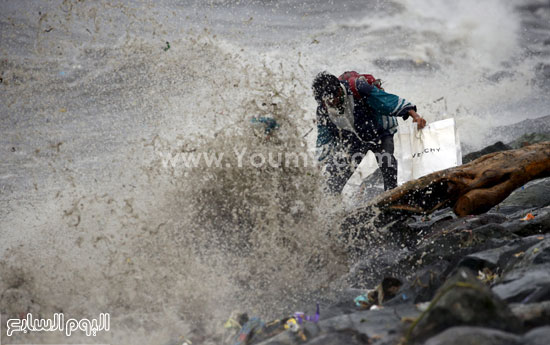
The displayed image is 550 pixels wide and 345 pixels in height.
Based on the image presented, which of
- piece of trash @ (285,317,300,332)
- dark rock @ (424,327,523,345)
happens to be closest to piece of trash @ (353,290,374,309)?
piece of trash @ (285,317,300,332)

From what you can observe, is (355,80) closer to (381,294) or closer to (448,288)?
(381,294)

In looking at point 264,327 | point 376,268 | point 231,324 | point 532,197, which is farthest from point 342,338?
point 532,197

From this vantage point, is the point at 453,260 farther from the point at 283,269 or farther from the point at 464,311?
the point at 464,311

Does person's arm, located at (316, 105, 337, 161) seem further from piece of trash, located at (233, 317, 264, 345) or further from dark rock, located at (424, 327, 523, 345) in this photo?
dark rock, located at (424, 327, 523, 345)

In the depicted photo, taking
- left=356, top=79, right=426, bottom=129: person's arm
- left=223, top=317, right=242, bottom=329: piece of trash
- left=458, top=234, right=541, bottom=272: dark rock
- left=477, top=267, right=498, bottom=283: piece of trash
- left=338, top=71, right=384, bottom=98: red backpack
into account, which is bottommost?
left=223, top=317, right=242, bottom=329: piece of trash

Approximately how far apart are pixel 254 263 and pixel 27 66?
1444 cm

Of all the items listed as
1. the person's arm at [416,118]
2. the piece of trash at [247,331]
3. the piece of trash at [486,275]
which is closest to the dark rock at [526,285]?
the piece of trash at [486,275]

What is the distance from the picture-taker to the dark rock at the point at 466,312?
4.67 ft

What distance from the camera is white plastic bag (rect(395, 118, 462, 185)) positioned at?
484 centimetres

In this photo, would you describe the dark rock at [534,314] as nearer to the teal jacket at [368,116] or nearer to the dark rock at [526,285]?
the dark rock at [526,285]

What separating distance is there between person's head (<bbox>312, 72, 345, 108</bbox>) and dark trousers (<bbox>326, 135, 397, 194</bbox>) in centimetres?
47

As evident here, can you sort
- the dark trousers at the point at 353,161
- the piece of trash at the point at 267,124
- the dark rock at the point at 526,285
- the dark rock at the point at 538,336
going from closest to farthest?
the dark rock at the point at 538,336 < the dark rock at the point at 526,285 < the piece of trash at the point at 267,124 < the dark trousers at the point at 353,161

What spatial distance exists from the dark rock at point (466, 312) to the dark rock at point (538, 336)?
60mm

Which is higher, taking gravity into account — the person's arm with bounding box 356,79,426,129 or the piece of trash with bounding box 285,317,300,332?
the person's arm with bounding box 356,79,426,129
